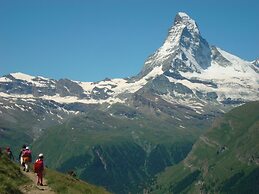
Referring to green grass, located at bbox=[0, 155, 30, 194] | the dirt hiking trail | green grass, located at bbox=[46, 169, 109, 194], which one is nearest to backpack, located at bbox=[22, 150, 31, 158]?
green grass, located at bbox=[0, 155, 30, 194]

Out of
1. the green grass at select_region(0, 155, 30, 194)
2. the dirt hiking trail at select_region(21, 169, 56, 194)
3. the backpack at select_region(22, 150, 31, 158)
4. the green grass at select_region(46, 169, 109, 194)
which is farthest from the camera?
the backpack at select_region(22, 150, 31, 158)

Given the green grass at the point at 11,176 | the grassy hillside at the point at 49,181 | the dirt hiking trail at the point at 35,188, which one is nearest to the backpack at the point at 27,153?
the grassy hillside at the point at 49,181

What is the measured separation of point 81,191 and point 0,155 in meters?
8.88

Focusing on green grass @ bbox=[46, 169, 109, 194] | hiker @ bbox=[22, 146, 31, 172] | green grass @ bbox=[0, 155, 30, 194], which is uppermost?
hiker @ bbox=[22, 146, 31, 172]

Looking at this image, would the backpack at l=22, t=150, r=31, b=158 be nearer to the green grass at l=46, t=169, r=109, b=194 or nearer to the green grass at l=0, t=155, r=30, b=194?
the green grass at l=0, t=155, r=30, b=194

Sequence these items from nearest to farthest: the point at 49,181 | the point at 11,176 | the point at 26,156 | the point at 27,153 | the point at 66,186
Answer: the point at 11,176 → the point at 66,186 → the point at 49,181 → the point at 27,153 → the point at 26,156

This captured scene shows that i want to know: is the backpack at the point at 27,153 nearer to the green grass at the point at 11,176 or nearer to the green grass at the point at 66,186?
the green grass at the point at 11,176

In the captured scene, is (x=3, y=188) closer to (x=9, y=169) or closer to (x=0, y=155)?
(x=9, y=169)

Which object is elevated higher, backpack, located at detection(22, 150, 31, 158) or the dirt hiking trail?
backpack, located at detection(22, 150, 31, 158)

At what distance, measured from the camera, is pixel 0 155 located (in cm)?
5181

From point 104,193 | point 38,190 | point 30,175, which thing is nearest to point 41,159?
point 38,190

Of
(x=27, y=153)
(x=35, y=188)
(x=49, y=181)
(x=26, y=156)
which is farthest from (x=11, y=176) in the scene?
(x=26, y=156)

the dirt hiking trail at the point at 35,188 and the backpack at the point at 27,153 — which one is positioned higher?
the backpack at the point at 27,153

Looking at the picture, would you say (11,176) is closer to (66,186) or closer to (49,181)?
(49,181)
